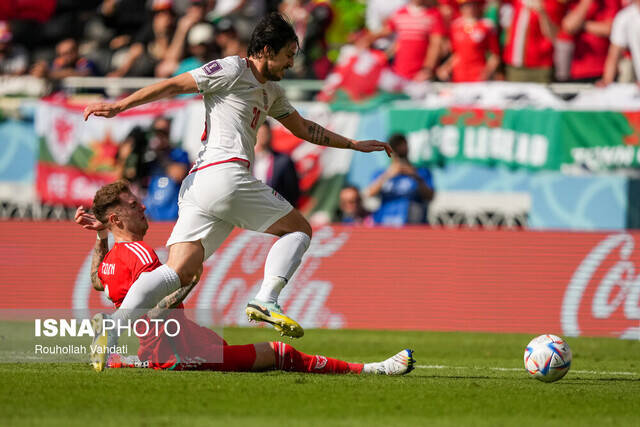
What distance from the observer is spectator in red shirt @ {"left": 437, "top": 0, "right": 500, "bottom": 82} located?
55.5 ft

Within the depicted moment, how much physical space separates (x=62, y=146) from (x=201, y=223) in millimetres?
9658

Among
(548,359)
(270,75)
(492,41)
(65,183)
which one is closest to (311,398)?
(548,359)

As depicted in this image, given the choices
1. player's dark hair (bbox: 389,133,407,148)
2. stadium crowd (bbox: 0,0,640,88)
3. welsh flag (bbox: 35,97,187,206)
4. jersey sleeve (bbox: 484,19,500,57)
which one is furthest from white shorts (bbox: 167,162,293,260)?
jersey sleeve (bbox: 484,19,500,57)

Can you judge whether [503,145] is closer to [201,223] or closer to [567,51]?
[567,51]

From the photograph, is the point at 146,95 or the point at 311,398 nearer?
the point at 311,398

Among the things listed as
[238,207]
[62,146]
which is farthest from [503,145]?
[238,207]

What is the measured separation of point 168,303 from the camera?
7.96m

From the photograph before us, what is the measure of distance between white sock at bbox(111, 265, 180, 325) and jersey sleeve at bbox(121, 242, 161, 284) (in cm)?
29

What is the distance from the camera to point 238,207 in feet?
25.9

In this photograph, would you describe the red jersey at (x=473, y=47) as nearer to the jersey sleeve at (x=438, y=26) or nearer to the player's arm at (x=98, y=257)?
the jersey sleeve at (x=438, y=26)

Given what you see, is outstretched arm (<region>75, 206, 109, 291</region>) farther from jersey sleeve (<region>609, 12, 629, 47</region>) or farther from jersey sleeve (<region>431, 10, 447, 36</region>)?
jersey sleeve (<region>609, 12, 629, 47</region>)

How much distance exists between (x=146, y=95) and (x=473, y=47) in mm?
10235

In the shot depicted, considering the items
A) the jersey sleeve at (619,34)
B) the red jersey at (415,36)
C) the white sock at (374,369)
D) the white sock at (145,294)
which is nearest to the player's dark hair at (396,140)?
the red jersey at (415,36)

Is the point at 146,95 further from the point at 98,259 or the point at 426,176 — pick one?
the point at 426,176
